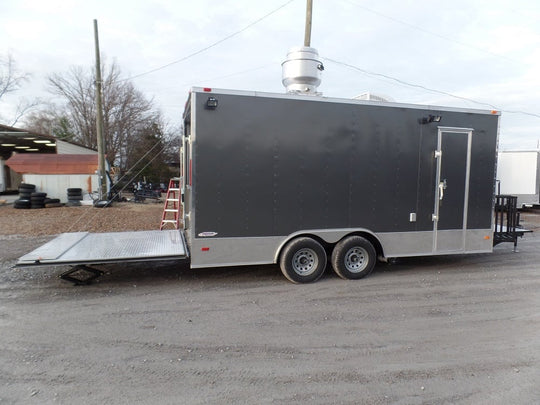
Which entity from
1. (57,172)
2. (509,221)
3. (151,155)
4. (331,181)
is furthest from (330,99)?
Answer: (151,155)

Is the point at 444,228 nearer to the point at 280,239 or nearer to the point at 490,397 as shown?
the point at 280,239

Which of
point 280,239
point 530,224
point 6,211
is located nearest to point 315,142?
point 280,239

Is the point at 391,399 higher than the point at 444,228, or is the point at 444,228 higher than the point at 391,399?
the point at 444,228

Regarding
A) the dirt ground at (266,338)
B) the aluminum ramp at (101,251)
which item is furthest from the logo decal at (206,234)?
the dirt ground at (266,338)

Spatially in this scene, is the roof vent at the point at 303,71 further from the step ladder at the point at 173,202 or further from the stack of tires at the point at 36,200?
the stack of tires at the point at 36,200

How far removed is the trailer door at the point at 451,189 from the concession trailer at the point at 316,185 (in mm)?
19

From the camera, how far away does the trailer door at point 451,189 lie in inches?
244

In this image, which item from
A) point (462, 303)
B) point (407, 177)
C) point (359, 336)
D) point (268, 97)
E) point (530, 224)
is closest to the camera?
point (359, 336)

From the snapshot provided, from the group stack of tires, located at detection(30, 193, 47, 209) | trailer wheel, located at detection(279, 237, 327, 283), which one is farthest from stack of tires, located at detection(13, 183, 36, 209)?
trailer wheel, located at detection(279, 237, 327, 283)

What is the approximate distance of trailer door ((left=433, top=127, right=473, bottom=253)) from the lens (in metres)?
6.19

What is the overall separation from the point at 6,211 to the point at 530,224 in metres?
19.3

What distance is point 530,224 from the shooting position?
13.1 metres

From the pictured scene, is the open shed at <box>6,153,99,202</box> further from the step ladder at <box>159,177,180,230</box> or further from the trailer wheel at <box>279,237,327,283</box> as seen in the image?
the trailer wheel at <box>279,237,327,283</box>

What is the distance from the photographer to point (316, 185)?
5668 mm
